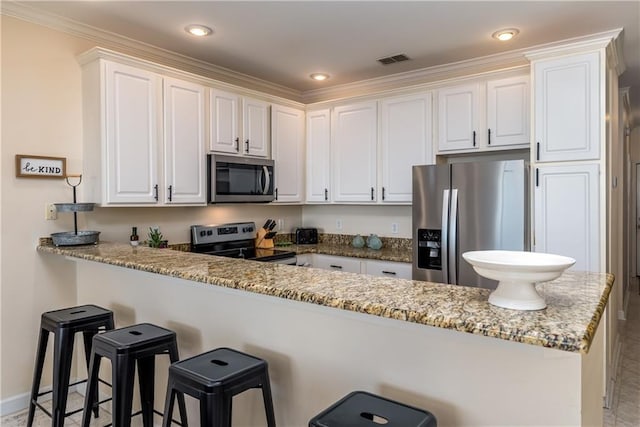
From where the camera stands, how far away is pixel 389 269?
362 centimetres

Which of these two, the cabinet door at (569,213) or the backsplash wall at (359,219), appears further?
the backsplash wall at (359,219)

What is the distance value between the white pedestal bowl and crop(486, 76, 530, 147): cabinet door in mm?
2238

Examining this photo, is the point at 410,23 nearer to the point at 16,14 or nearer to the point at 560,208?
the point at 560,208

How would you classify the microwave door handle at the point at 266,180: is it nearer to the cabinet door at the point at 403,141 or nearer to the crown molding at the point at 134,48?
the crown molding at the point at 134,48

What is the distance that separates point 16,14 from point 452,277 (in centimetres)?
344

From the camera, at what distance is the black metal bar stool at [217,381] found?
1409 mm

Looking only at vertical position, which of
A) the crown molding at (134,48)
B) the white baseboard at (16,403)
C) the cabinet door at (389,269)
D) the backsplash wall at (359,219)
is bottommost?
the white baseboard at (16,403)

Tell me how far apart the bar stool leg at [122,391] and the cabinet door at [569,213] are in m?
2.63

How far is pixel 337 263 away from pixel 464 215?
1297 millimetres

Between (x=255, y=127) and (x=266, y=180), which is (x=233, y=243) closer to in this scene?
(x=266, y=180)

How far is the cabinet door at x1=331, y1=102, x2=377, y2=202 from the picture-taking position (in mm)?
3977

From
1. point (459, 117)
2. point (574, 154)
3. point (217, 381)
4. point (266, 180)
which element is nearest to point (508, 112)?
point (459, 117)

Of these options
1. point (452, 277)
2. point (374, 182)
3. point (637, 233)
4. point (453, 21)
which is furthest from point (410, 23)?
point (637, 233)

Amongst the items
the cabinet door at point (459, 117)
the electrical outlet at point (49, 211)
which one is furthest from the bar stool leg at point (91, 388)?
the cabinet door at point (459, 117)
